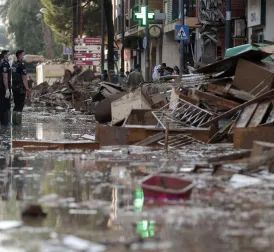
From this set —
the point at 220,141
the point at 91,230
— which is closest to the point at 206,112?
the point at 220,141

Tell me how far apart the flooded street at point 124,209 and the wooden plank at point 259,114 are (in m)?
1.62

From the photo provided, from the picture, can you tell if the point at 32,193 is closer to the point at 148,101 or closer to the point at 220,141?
the point at 220,141

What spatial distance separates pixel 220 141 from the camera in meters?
14.1

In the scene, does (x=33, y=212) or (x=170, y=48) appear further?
(x=170, y=48)

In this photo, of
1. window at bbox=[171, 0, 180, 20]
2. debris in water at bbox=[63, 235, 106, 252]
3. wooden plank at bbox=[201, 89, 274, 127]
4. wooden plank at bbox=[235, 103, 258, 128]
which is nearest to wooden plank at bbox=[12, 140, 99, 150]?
wooden plank at bbox=[201, 89, 274, 127]

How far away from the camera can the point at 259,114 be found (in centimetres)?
1333

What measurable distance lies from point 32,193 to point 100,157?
3.49m

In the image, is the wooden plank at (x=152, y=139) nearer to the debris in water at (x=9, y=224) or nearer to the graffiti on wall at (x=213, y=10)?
the debris in water at (x=9, y=224)

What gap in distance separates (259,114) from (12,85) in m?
9.23

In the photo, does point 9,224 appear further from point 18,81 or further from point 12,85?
point 12,85

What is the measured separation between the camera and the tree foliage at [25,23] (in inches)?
3637

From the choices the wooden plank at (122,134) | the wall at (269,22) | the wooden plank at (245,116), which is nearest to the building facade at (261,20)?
the wall at (269,22)

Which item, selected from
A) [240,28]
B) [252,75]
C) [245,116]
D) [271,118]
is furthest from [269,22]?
[271,118]

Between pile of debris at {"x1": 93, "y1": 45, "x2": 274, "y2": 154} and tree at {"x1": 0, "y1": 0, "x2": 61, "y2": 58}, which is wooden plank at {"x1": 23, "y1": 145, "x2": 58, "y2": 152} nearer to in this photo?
pile of debris at {"x1": 93, "y1": 45, "x2": 274, "y2": 154}
